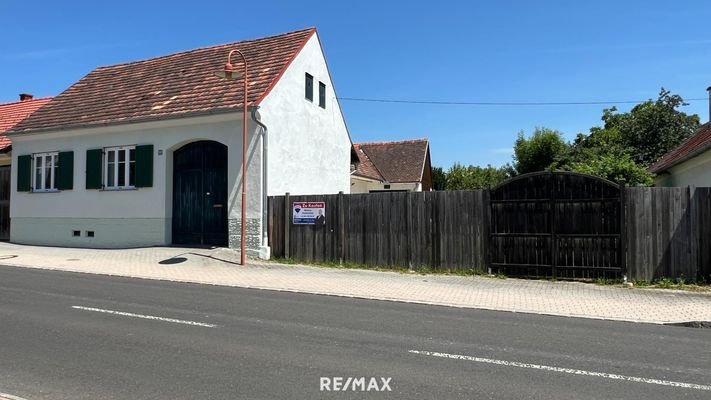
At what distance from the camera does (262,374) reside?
17.3 ft

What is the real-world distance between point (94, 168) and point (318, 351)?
1512 cm

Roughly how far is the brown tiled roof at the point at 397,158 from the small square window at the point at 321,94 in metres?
13.4

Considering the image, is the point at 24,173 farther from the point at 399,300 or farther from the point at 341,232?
the point at 399,300

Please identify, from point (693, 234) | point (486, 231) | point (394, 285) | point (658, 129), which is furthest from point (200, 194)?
point (658, 129)

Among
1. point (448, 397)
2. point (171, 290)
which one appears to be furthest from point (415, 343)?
point (171, 290)

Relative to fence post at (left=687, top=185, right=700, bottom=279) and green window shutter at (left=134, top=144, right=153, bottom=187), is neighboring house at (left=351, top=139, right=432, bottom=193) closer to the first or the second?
green window shutter at (left=134, top=144, right=153, bottom=187)

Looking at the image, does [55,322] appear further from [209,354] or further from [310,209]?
[310,209]

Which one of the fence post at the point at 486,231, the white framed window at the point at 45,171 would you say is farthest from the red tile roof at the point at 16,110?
the fence post at the point at 486,231

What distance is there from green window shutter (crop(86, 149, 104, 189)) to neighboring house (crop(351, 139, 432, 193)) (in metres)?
16.3

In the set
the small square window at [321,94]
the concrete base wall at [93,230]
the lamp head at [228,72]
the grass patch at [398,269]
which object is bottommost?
the grass patch at [398,269]

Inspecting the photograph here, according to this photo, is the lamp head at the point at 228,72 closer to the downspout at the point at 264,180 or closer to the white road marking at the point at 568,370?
the downspout at the point at 264,180

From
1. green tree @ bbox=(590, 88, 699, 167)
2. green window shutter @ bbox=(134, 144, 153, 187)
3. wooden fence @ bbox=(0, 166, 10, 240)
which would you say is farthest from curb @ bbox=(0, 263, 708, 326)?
green tree @ bbox=(590, 88, 699, 167)

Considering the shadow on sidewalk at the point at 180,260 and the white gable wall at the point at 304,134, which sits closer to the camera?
the shadow on sidewalk at the point at 180,260

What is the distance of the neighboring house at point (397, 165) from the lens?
113 ft
